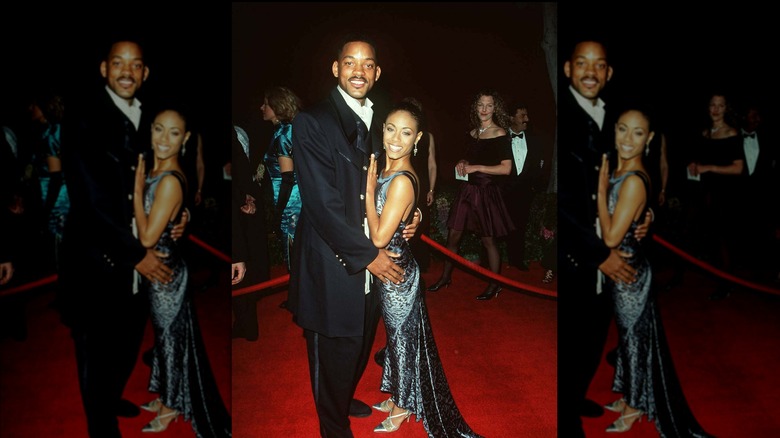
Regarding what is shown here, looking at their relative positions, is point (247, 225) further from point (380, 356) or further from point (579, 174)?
point (579, 174)

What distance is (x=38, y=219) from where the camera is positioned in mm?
3078

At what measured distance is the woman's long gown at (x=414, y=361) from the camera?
3172 millimetres

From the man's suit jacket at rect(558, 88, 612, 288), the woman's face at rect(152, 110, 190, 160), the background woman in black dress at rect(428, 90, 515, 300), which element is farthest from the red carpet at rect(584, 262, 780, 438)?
the woman's face at rect(152, 110, 190, 160)

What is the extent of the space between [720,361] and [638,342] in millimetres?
526

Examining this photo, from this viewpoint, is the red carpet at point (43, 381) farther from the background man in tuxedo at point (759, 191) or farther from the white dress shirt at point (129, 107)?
the background man in tuxedo at point (759, 191)

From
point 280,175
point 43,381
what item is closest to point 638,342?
point 280,175

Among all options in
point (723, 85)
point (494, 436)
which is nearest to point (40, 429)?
point (494, 436)

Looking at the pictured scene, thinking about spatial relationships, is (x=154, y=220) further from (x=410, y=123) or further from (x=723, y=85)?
(x=723, y=85)

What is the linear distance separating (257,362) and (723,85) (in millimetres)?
3102

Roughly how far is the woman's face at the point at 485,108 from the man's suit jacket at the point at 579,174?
39cm

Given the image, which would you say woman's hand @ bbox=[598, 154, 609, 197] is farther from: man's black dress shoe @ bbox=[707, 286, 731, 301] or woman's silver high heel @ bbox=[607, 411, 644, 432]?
woman's silver high heel @ bbox=[607, 411, 644, 432]

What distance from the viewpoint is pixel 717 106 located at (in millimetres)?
3430

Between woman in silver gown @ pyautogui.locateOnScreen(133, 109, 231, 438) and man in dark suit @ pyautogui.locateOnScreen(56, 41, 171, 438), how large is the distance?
58 millimetres

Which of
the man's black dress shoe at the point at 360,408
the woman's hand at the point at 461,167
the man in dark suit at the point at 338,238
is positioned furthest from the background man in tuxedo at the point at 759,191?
the man's black dress shoe at the point at 360,408
